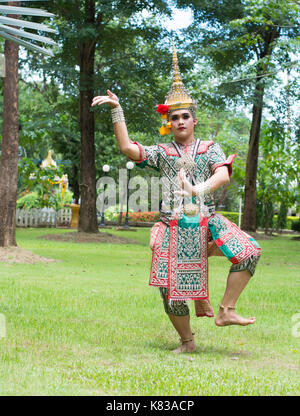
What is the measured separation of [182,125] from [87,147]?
13.4m

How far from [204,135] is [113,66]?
58.8 ft

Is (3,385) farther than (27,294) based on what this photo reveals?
No

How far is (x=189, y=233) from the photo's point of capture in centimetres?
476

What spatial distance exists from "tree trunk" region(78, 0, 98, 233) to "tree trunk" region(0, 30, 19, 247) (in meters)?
5.31

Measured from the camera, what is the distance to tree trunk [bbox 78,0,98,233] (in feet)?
58.4

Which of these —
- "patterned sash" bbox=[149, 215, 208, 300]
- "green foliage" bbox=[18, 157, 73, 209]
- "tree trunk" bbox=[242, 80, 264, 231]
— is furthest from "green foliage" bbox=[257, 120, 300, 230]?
"patterned sash" bbox=[149, 215, 208, 300]

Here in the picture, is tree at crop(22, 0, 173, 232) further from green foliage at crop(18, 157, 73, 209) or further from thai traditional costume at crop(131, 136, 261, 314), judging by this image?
thai traditional costume at crop(131, 136, 261, 314)

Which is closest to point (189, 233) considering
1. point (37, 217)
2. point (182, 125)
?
point (182, 125)

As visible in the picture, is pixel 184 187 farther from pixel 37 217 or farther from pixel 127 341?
pixel 37 217

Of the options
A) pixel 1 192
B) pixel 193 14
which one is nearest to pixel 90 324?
pixel 1 192

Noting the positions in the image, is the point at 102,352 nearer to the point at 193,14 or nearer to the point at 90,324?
the point at 90,324

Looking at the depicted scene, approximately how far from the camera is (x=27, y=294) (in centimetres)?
750

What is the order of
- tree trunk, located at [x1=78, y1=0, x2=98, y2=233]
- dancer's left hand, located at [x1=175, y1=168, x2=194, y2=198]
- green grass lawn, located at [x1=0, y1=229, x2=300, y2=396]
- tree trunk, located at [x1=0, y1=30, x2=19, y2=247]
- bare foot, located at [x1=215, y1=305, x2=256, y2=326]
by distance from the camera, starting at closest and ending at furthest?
green grass lawn, located at [x1=0, y1=229, x2=300, y2=396] → dancer's left hand, located at [x1=175, y1=168, x2=194, y2=198] → bare foot, located at [x1=215, y1=305, x2=256, y2=326] → tree trunk, located at [x1=0, y1=30, x2=19, y2=247] → tree trunk, located at [x1=78, y1=0, x2=98, y2=233]
